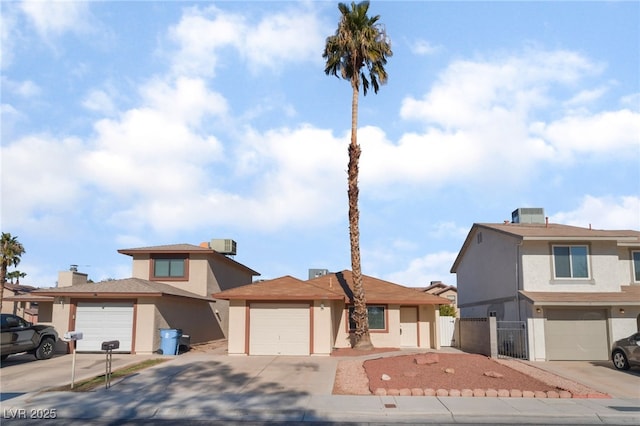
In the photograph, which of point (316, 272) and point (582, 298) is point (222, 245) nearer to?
point (316, 272)

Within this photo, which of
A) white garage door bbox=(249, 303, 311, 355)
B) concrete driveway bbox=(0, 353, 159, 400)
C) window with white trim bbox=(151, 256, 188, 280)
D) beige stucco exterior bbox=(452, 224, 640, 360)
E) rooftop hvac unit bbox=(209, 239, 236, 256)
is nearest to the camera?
concrete driveway bbox=(0, 353, 159, 400)

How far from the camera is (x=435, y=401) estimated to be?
41.7 ft

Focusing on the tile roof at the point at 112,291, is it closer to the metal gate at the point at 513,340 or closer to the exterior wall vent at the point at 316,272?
the metal gate at the point at 513,340

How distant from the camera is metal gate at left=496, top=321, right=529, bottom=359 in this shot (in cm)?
2208

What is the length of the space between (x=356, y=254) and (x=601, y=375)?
35.1 feet

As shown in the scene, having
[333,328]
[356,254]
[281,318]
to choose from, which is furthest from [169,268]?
[356,254]

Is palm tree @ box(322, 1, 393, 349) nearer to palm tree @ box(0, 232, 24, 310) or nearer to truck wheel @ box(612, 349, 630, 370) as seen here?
truck wheel @ box(612, 349, 630, 370)

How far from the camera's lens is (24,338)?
20.1 meters

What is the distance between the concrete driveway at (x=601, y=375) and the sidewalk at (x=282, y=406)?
1612 millimetres

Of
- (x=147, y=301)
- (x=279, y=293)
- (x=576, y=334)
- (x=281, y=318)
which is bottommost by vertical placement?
(x=576, y=334)

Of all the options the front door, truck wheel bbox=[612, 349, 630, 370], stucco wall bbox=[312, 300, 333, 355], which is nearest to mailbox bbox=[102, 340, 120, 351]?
stucco wall bbox=[312, 300, 333, 355]

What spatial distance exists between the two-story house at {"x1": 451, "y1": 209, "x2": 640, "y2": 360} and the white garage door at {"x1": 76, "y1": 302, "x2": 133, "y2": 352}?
17395 millimetres

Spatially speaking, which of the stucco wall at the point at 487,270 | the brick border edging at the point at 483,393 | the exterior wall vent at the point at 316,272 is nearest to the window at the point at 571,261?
the stucco wall at the point at 487,270

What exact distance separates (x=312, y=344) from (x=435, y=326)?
286 inches
